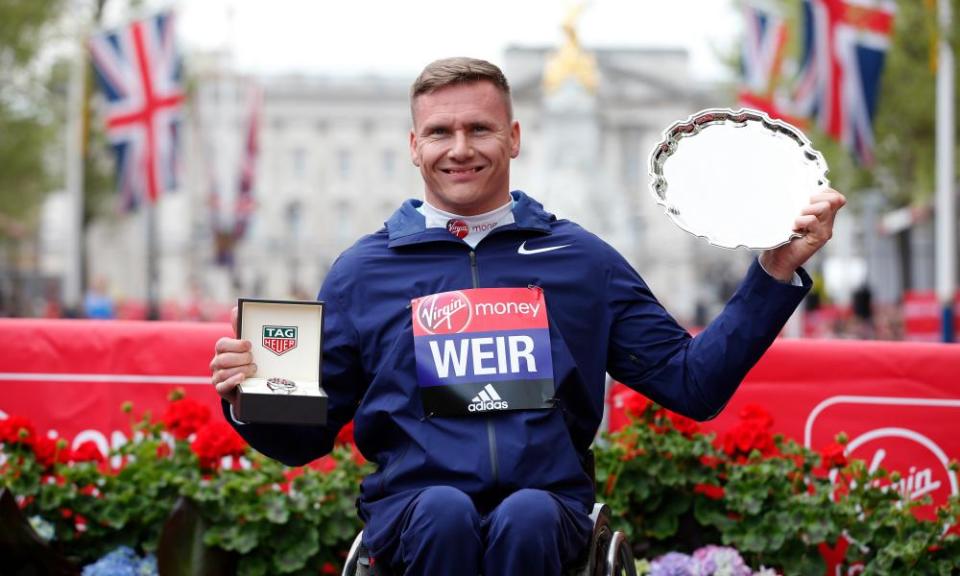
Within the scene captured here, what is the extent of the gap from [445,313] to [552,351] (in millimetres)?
275

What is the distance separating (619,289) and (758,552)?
4.89 feet

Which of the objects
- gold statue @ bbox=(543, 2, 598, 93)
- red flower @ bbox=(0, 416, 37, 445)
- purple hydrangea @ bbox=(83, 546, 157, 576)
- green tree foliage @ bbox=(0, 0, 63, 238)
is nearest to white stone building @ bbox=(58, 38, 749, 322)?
gold statue @ bbox=(543, 2, 598, 93)

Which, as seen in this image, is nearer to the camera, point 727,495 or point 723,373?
point 723,373

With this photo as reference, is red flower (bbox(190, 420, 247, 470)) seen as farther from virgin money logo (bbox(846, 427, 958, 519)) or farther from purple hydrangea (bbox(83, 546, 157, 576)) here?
virgin money logo (bbox(846, 427, 958, 519))

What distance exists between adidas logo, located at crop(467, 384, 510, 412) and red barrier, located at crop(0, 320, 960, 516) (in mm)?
2237

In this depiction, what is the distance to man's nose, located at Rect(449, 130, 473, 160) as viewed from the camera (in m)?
3.47

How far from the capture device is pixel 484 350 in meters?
3.43

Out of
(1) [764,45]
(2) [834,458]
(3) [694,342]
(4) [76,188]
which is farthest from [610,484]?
(4) [76,188]

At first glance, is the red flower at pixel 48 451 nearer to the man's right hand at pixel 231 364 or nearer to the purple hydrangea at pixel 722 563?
the man's right hand at pixel 231 364

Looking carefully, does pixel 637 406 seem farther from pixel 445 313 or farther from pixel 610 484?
pixel 445 313

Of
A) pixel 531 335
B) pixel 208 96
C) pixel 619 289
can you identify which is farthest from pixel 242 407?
pixel 208 96

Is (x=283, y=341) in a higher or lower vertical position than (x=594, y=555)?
higher

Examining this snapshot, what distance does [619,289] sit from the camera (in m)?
3.62

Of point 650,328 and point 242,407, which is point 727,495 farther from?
point 242,407
